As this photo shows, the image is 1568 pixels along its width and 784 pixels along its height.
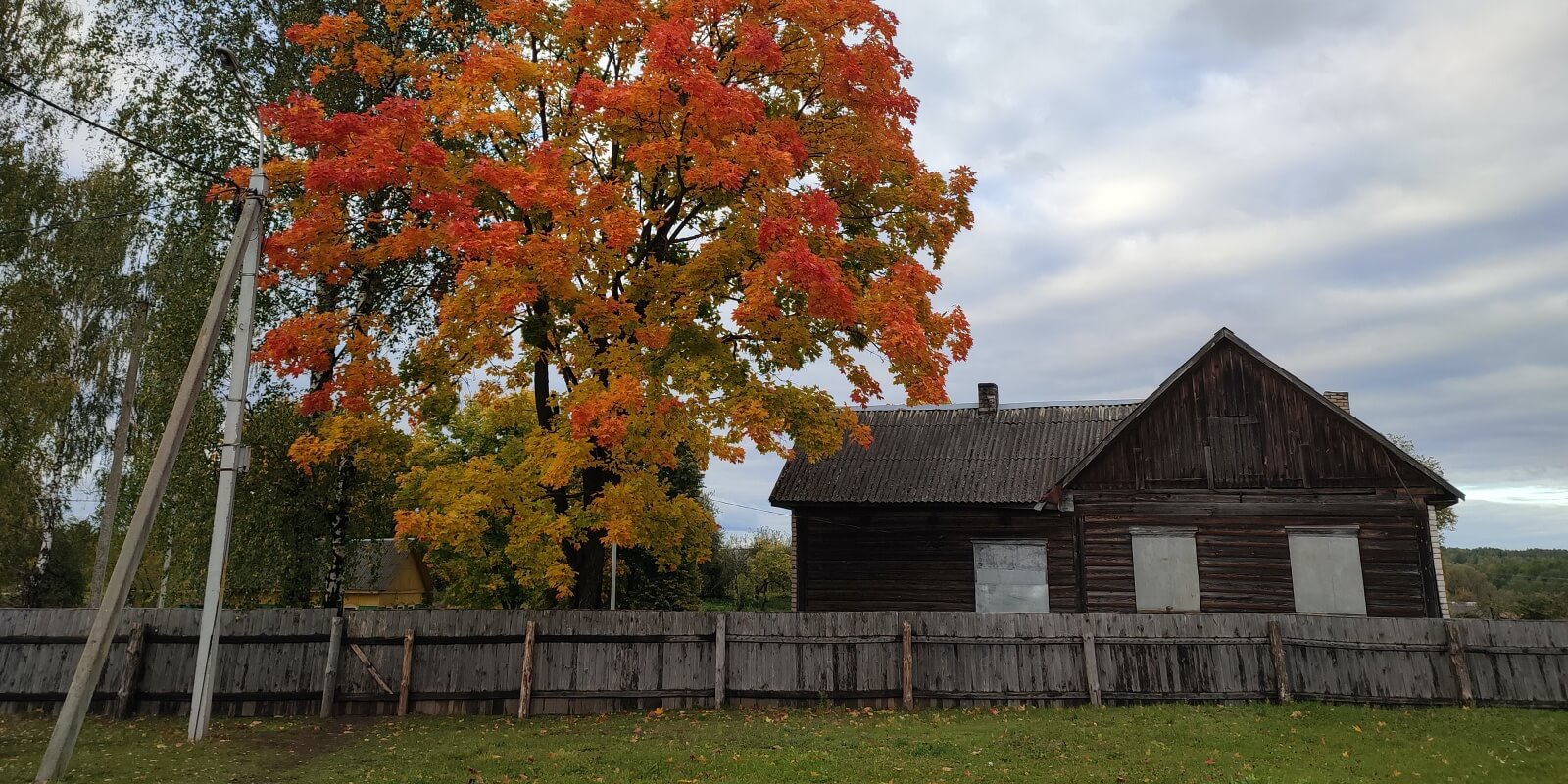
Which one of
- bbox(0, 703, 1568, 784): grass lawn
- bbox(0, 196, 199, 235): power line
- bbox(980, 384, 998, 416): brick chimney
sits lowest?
bbox(0, 703, 1568, 784): grass lawn

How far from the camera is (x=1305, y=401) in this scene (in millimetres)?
19781

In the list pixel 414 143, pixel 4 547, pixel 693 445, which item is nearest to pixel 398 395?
pixel 414 143

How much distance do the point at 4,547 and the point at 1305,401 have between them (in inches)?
1353

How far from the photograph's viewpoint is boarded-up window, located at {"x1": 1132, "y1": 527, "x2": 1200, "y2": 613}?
20.7m

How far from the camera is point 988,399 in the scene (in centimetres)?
2705

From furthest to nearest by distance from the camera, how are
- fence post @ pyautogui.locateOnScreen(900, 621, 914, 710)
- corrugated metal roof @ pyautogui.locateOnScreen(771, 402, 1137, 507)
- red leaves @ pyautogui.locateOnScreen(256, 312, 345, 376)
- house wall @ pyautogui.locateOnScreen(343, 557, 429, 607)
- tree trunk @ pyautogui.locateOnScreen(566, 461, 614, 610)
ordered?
house wall @ pyautogui.locateOnScreen(343, 557, 429, 607), corrugated metal roof @ pyautogui.locateOnScreen(771, 402, 1137, 507), tree trunk @ pyautogui.locateOnScreen(566, 461, 614, 610), fence post @ pyautogui.locateOnScreen(900, 621, 914, 710), red leaves @ pyautogui.locateOnScreen(256, 312, 345, 376)

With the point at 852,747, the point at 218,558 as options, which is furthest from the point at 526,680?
the point at 852,747

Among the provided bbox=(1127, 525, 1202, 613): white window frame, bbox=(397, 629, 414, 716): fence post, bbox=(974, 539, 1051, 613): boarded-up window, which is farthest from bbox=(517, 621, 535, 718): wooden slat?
bbox=(1127, 525, 1202, 613): white window frame

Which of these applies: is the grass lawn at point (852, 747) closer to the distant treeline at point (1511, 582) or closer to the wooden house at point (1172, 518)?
the wooden house at point (1172, 518)

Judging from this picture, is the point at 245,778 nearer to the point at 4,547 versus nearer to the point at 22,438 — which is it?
the point at 22,438

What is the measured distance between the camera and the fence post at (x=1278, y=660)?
15492mm

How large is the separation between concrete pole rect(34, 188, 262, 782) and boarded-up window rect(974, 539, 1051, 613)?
59.1 feet

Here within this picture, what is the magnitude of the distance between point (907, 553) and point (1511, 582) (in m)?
81.7

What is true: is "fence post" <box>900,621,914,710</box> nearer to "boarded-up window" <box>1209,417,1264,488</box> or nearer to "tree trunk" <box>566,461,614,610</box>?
"tree trunk" <box>566,461,614,610</box>
